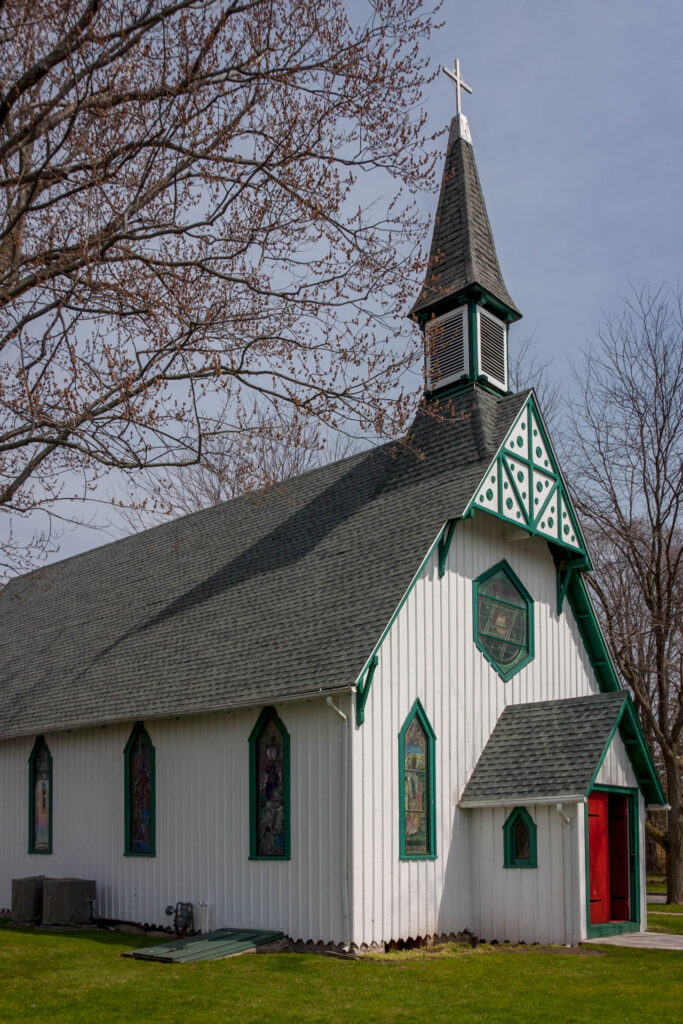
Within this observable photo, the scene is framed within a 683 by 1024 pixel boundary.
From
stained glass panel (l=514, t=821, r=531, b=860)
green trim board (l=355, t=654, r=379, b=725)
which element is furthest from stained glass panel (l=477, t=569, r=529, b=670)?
green trim board (l=355, t=654, r=379, b=725)

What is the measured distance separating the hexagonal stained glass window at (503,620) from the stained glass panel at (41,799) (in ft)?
33.5

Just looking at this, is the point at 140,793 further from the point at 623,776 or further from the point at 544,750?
the point at 623,776

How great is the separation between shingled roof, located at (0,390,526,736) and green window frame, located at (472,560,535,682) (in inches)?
70.9

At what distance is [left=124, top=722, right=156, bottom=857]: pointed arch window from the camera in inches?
777

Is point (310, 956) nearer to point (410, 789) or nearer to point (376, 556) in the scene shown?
point (410, 789)

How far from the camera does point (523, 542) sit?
20500 mm

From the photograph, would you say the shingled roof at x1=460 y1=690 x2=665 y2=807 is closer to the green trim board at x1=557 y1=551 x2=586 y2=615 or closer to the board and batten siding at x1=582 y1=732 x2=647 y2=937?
the board and batten siding at x1=582 y1=732 x2=647 y2=937

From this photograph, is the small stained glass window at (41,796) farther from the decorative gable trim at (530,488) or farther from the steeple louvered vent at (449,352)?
the steeple louvered vent at (449,352)

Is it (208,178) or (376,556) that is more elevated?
(208,178)

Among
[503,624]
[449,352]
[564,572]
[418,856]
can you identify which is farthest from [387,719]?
[449,352]

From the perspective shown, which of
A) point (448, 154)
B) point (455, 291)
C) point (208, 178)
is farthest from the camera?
point (448, 154)

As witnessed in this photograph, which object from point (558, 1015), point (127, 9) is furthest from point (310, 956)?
point (127, 9)

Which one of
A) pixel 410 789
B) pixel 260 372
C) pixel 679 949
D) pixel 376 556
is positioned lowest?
pixel 679 949

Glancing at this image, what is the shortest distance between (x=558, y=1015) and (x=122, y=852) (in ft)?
35.9
